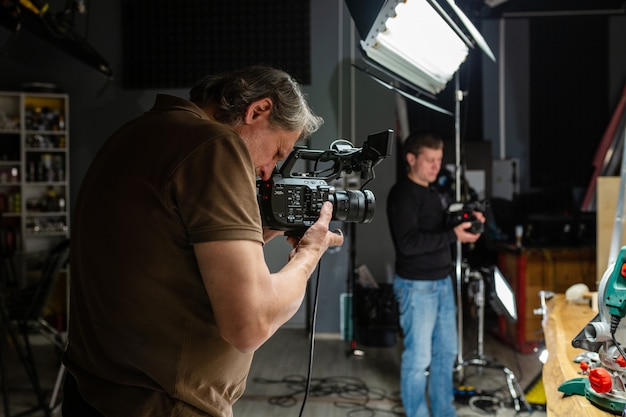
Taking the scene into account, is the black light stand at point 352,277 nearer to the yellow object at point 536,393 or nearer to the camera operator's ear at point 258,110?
the yellow object at point 536,393

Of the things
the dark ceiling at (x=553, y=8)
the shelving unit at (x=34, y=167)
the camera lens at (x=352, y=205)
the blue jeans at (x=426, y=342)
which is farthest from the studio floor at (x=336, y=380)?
the dark ceiling at (x=553, y=8)

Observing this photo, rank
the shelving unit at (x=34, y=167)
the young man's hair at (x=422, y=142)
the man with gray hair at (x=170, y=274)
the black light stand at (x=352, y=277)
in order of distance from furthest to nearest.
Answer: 1. the shelving unit at (x=34, y=167)
2. the black light stand at (x=352, y=277)
3. the young man's hair at (x=422, y=142)
4. the man with gray hair at (x=170, y=274)

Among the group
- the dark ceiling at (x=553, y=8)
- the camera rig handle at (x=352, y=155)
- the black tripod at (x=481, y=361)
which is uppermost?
the dark ceiling at (x=553, y=8)

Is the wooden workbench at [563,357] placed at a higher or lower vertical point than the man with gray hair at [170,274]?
lower

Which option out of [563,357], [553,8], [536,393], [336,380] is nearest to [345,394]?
[336,380]

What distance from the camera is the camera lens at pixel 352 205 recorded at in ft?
4.25

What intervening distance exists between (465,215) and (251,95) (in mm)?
2017

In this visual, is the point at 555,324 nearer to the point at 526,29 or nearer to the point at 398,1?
the point at 398,1

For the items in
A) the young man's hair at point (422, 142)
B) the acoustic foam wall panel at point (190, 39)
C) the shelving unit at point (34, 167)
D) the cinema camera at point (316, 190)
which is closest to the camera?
the cinema camera at point (316, 190)

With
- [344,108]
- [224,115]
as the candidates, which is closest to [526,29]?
[344,108]

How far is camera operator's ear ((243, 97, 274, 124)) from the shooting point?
1.08 meters

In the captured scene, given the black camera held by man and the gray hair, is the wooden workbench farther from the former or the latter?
the gray hair

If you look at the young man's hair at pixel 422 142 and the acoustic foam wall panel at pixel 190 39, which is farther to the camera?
the acoustic foam wall panel at pixel 190 39

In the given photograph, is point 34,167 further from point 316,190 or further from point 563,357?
point 563,357
